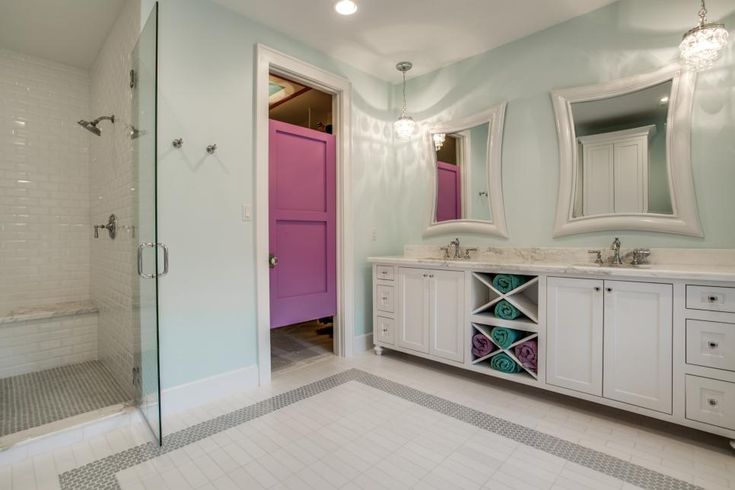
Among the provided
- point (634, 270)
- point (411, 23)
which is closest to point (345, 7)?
point (411, 23)

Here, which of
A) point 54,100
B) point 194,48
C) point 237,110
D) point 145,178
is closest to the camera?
point 145,178

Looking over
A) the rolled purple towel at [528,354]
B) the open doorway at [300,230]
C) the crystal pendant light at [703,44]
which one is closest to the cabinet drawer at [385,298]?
the open doorway at [300,230]

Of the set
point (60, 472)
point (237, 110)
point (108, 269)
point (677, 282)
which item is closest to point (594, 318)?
point (677, 282)

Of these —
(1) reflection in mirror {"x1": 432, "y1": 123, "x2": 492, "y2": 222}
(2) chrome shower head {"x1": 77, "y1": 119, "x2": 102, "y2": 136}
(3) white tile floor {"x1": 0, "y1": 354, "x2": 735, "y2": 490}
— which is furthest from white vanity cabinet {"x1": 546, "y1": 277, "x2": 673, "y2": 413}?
(2) chrome shower head {"x1": 77, "y1": 119, "x2": 102, "y2": 136}

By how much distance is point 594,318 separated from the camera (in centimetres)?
204

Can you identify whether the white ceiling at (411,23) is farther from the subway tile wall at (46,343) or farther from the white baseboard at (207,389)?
the subway tile wall at (46,343)

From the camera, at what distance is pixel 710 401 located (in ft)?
5.64

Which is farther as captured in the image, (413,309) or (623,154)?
(413,309)

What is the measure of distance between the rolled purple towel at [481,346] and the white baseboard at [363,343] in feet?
3.67

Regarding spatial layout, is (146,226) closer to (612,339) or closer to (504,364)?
(504,364)

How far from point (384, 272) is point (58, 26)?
Answer: 305 centimetres

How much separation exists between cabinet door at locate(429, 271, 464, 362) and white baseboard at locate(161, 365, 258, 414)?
4.45 feet

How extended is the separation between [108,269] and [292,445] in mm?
2041

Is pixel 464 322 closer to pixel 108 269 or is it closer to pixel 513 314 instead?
pixel 513 314
